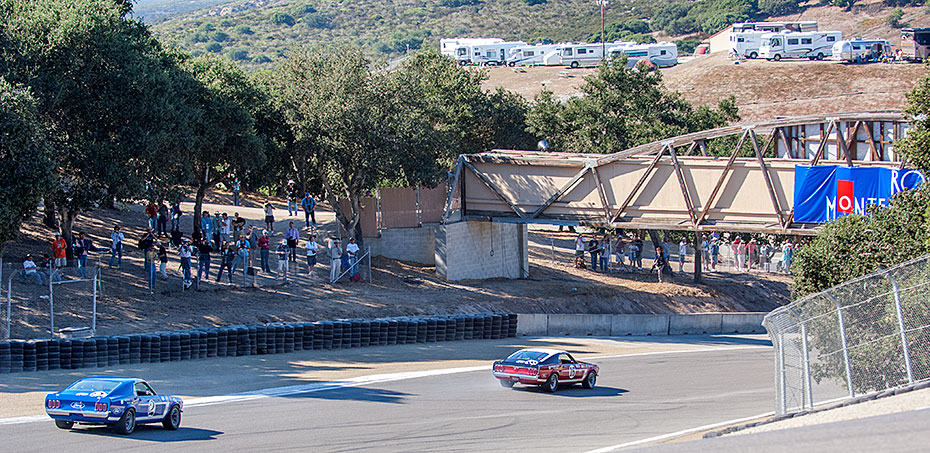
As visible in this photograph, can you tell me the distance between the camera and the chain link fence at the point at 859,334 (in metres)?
14.5

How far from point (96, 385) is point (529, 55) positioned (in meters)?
114

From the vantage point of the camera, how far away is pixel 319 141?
41.6m

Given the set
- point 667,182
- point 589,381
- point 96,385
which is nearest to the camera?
point 96,385

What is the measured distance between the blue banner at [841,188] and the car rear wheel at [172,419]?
947 inches

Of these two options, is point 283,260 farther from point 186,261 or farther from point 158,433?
point 158,433

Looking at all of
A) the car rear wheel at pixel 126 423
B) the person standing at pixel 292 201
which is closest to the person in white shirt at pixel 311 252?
the person standing at pixel 292 201

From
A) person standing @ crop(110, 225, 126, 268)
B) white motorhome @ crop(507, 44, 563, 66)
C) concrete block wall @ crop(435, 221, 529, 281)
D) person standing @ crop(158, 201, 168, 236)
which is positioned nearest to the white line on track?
→ person standing @ crop(110, 225, 126, 268)

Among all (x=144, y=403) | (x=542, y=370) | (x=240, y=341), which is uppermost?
(x=144, y=403)

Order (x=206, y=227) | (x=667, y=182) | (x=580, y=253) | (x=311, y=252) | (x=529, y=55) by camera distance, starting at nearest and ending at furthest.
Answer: (x=311, y=252) → (x=667, y=182) → (x=206, y=227) → (x=580, y=253) → (x=529, y=55)

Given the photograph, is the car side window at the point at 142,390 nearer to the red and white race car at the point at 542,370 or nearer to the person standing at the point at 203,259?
the red and white race car at the point at 542,370

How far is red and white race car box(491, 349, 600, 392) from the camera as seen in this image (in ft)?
80.3

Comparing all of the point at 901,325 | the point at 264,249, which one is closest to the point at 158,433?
the point at 901,325

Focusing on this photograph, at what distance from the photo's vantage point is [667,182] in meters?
39.0

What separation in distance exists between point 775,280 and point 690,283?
5.34 m
